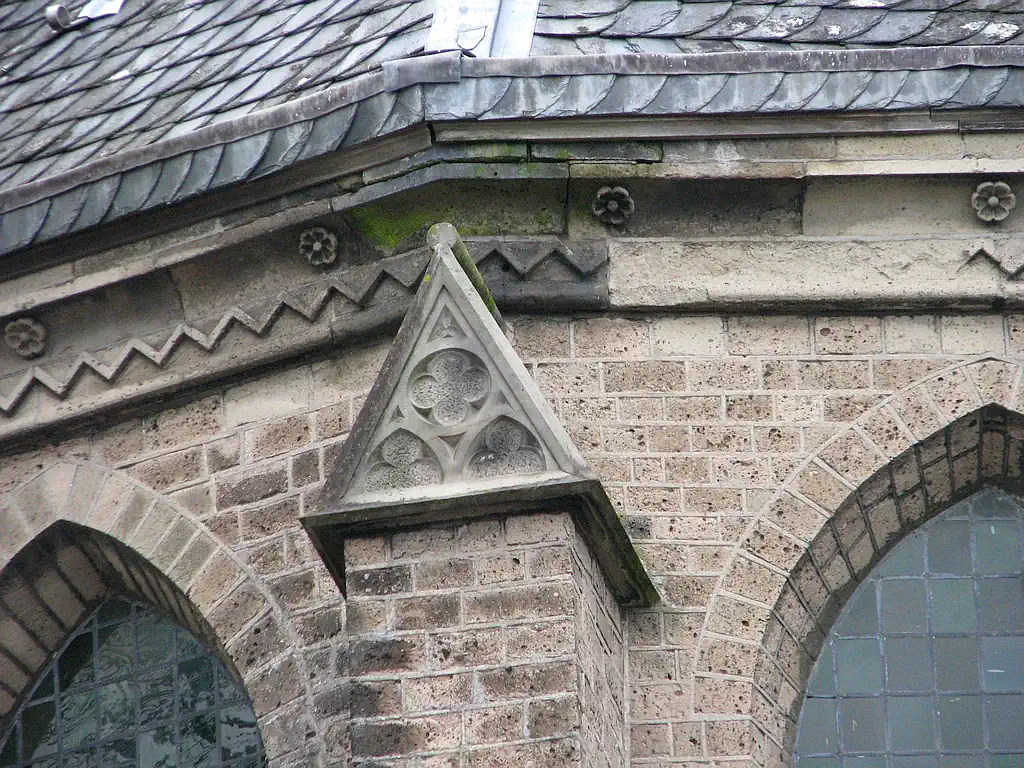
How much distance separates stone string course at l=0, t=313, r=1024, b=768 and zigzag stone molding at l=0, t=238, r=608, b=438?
97 millimetres

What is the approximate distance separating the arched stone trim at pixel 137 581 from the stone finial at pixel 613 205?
1.59 metres

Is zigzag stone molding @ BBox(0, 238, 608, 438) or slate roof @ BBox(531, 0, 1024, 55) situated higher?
slate roof @ BBox(531, 0, 1024, 55)

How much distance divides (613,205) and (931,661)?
1.76 m

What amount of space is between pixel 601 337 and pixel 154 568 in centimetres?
165

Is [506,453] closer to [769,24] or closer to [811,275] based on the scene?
[811,275]

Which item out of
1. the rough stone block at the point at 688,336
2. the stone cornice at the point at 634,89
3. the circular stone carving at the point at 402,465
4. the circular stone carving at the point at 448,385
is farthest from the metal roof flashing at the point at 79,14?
the circular stone carving at the point at 402,465

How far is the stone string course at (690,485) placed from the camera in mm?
6367

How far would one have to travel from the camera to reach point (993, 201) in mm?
6773

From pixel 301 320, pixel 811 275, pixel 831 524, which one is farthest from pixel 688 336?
pixel 301 320

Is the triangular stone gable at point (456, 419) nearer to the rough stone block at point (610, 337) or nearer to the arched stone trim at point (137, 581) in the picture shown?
the rough stone block at point (610, 337)

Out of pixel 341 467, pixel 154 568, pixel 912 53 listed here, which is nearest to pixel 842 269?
pixel 912 53

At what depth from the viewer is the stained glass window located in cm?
713

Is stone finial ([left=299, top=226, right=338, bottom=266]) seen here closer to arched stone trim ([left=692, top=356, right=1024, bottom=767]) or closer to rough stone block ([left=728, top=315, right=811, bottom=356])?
rough stone block ([left=728, top=315, right=811, bottom=356])

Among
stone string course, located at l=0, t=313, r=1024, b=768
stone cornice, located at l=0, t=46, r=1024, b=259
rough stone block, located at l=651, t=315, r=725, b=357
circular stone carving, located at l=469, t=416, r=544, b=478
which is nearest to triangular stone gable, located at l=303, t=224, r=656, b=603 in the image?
circular stone carving, located at l=469, t=416, r=544, b=478
